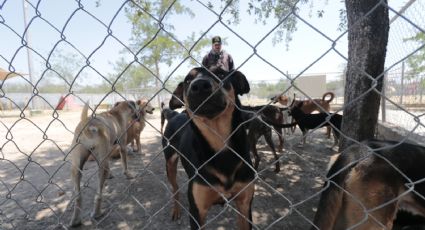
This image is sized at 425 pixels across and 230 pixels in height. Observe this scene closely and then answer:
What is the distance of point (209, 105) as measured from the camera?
2016 millimetres

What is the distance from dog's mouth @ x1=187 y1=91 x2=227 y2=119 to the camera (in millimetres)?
1980

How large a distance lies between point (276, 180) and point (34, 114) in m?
22.0

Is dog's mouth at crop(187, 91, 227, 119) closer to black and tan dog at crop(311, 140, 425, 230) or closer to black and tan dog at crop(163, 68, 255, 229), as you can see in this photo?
black and tan dog at crop(163, 68, 255, 229)

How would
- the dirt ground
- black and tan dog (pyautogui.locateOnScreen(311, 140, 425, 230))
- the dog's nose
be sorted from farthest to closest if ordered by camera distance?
the dirt ground → the dog's nose → black and tan dog (pyautogui.locateOnScreen(311, 140, 425, 230))

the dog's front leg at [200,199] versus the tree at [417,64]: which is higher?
the tree at [417,64]

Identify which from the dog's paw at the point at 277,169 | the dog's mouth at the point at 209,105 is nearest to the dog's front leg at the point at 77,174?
the dog's mouth at the point at 209,105

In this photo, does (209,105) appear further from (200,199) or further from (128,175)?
(128,175)

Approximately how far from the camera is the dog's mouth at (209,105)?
1.98 metres

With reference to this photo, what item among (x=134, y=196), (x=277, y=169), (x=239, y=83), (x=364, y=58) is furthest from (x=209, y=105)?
(x=277, y=169)

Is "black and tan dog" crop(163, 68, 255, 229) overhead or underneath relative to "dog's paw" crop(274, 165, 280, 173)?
overhead

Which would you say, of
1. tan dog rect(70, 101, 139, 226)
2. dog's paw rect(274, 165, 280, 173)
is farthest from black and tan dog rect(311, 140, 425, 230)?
dog's paw rect(274, 165, 280, 173)

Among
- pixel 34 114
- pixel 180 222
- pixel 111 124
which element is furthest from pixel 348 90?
pixel 34 114

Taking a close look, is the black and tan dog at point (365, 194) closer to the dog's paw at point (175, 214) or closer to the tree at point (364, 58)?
the tree at point (364, 58)

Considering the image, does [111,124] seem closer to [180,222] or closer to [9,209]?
[9,209]
